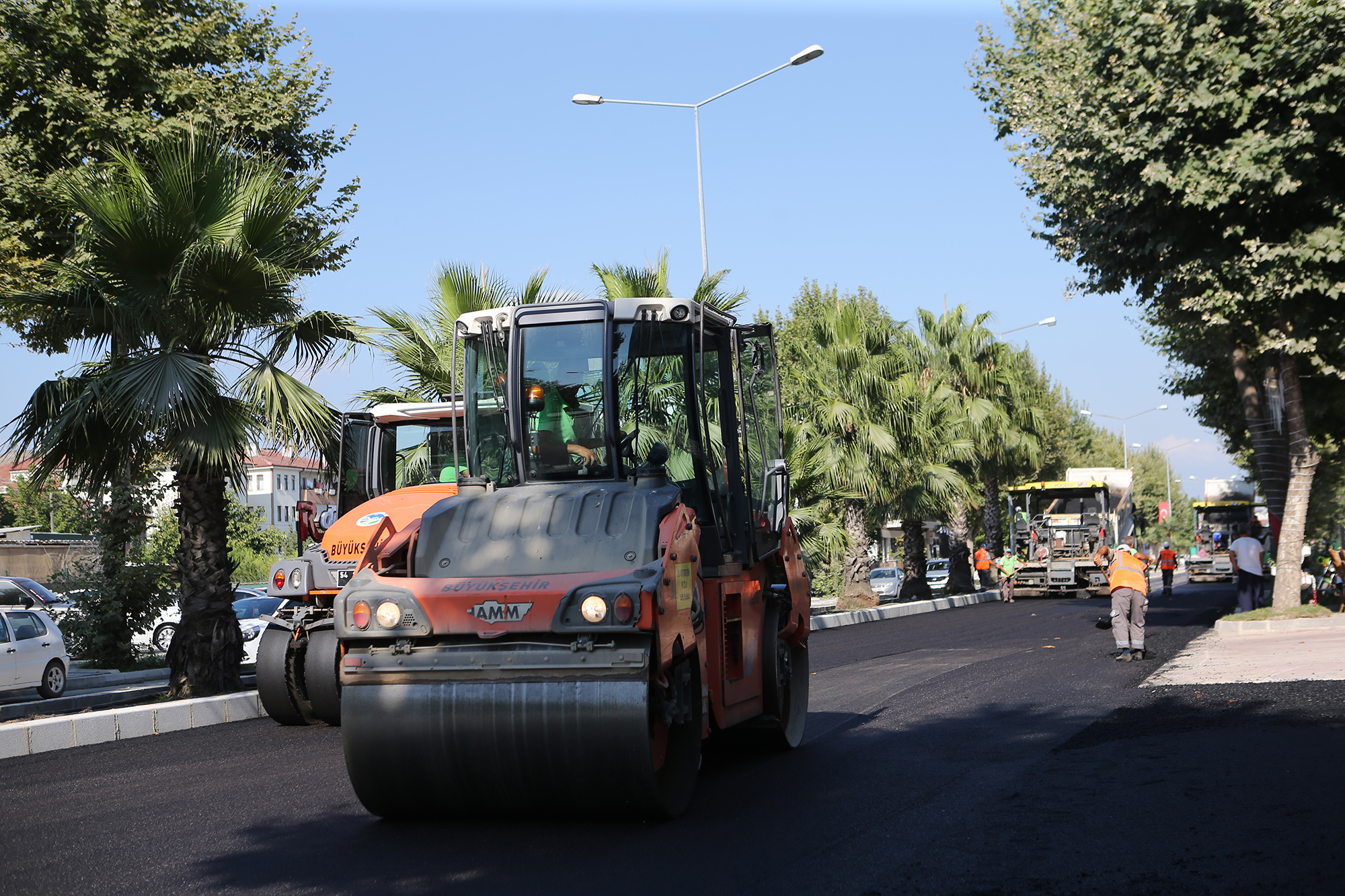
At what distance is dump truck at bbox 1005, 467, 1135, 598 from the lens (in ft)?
112

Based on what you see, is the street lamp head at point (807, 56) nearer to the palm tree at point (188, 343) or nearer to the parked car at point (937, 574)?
the palm tree at point (188, 343)

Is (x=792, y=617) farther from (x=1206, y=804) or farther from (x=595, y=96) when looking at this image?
(x=595, y=96)

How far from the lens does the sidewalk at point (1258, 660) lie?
12.7 meters

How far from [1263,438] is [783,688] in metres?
15.8

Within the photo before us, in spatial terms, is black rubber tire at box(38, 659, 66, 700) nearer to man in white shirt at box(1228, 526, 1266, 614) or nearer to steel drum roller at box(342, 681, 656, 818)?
steel drum roller at box(342, 681, 656, 818)

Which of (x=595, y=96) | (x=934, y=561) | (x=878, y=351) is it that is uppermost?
(x=595, y=96)

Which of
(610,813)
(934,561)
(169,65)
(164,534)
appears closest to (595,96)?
(169,65)

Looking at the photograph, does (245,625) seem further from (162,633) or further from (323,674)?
(323,674)

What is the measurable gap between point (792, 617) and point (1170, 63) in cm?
1137

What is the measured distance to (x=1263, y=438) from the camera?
70.0 feet

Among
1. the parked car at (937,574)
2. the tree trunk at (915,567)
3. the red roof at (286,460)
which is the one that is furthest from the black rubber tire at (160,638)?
the parked car at (937,574)

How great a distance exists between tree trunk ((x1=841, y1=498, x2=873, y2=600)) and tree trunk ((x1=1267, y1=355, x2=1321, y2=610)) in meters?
11.4

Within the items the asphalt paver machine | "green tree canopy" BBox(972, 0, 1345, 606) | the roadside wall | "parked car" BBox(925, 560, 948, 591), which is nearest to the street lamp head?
"green tree canopy" BBox(972, 0, 1345, 606)

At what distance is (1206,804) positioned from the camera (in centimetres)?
675
